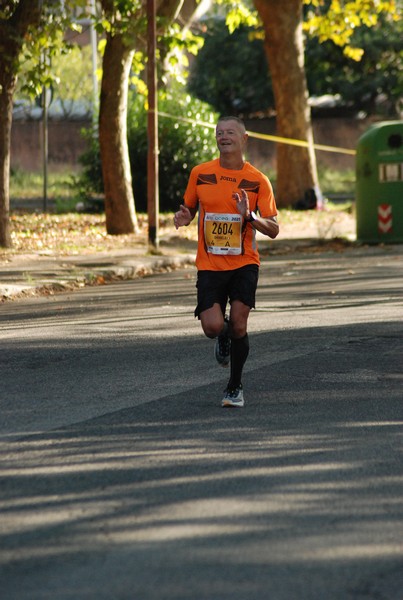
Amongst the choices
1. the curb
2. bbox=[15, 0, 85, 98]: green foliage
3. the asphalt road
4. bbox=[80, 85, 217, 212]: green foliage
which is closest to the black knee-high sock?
the asphalt road

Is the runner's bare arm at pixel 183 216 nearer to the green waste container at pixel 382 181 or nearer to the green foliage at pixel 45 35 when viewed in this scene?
the green foliage at pixel 45 35

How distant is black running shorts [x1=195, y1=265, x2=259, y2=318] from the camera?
25.3 feet

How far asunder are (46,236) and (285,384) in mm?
14549

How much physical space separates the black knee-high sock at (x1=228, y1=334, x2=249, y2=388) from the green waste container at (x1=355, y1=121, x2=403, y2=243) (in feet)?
48.8

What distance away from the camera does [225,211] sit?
7594 mm

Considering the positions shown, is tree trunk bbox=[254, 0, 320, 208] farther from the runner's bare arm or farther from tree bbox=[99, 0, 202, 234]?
the runner's bare arm

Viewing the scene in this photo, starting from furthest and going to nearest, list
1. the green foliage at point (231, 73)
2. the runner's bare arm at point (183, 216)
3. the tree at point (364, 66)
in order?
the green foliage at point (231, 73) → the tree at point (364, 66) → the runner's bare arm at point (183, 216)

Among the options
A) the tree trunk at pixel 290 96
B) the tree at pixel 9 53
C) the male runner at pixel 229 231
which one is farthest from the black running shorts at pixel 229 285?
the tree trunk at pixel 290 96

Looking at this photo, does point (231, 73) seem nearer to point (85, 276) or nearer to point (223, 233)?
point (85, 276)

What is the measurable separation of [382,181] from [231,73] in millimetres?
32830

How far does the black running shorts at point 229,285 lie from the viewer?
7.70 meters

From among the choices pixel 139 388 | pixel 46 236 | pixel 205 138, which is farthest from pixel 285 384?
pixel 205 138

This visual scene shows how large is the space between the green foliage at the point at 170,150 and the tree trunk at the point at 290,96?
2390 millimetres

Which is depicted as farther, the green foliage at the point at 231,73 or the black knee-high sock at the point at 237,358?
the green foliage at the point at 231,73
